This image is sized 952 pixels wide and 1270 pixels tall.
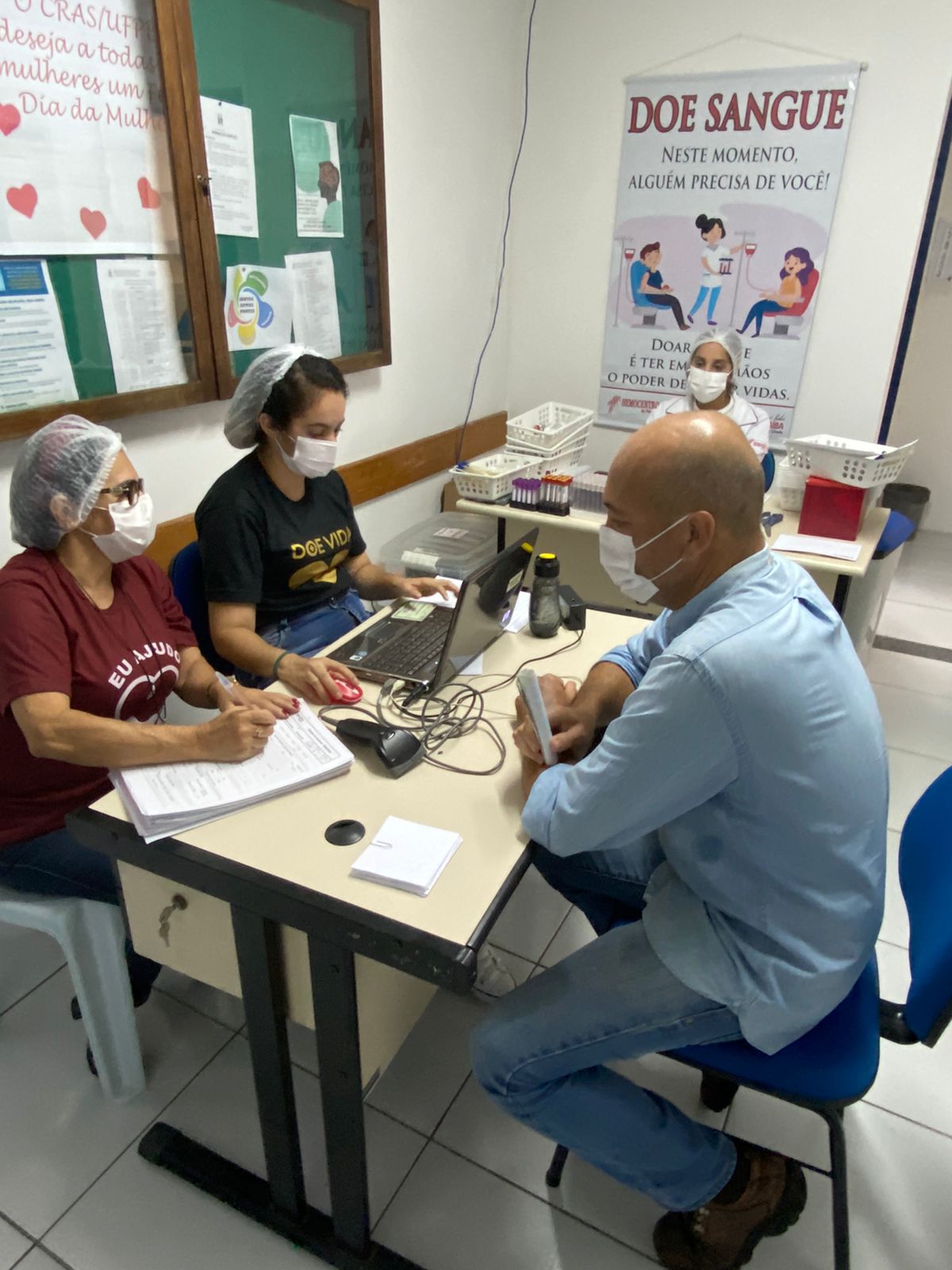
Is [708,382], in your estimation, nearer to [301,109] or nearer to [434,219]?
[434,219]

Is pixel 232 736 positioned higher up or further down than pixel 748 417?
further down

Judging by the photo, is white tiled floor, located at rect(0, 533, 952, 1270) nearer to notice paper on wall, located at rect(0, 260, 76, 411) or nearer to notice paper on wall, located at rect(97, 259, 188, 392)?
notice paper on wall, located at rect(0, 260, 76, 411)

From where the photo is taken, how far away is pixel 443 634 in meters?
1.74

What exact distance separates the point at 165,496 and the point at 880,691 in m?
2.71

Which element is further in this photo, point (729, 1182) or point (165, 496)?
point (165, 496)

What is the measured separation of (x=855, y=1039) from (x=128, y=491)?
57.1 inches

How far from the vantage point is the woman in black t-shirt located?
5.80 feet

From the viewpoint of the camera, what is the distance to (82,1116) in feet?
5.09

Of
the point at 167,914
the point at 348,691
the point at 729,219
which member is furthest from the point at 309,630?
the point at 729,219

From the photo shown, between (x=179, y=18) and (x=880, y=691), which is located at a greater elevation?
(x=179, y=18)

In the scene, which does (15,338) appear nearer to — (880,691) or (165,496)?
(165,496)

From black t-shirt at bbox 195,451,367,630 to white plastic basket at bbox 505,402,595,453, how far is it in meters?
1.09

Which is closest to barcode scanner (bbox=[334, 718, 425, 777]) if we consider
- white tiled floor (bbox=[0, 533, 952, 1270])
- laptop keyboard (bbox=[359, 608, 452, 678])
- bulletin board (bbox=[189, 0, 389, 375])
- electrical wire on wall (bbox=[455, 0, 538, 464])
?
laptop keyboard (bbox=[359, 608, 452, 678])

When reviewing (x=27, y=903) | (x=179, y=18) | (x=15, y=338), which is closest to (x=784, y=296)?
(x=179, y=18)
